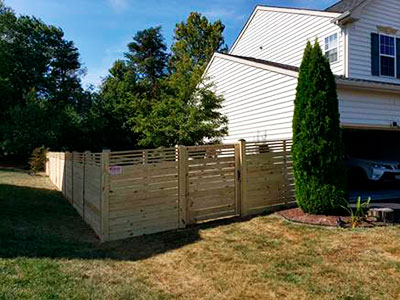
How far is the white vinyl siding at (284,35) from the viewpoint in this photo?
11992 millimetres

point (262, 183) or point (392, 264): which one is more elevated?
point (262, 183)

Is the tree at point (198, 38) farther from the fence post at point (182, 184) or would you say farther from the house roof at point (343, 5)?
the fence post at point (182, 184)

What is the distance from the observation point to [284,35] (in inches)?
556

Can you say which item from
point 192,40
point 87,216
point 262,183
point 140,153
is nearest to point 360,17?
point 262,183

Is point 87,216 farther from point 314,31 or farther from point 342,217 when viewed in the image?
point 314,31

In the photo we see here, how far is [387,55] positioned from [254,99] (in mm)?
5196

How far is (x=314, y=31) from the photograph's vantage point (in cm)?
1253

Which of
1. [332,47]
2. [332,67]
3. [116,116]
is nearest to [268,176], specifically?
[332,67]

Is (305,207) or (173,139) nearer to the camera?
(305,207)

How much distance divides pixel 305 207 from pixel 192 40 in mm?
28922

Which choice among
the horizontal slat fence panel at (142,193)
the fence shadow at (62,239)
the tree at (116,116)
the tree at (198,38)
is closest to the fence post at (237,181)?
the fence shadow at (62,239)

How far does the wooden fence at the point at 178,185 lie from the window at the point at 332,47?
5.27 metres

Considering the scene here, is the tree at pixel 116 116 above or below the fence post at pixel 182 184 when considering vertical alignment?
above

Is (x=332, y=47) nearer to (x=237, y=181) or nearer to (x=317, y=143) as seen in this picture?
(x=317, y=143)
